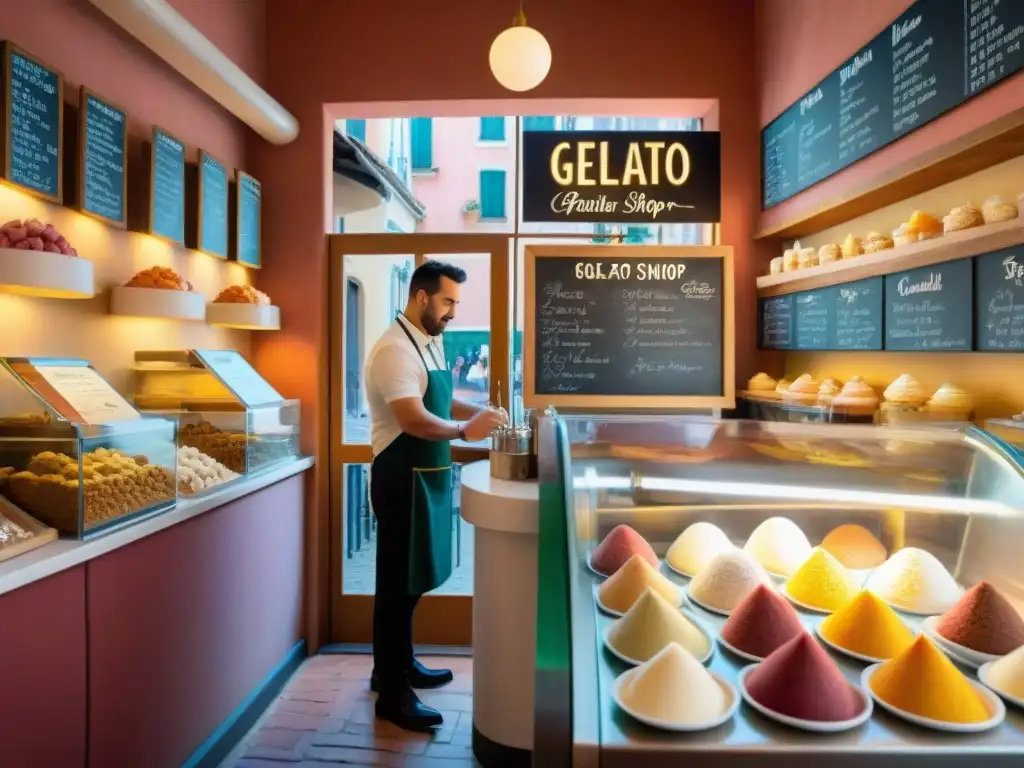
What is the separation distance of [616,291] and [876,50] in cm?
132

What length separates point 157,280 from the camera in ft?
9.07

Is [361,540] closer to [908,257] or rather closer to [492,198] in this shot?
[492,198]

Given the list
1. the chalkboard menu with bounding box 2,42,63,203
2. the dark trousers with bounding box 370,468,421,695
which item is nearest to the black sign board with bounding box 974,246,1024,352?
the dark trousers with bounding box 370,468,421,695

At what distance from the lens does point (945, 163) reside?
88.3 inches

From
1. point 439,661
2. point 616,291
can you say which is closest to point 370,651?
point 439,661

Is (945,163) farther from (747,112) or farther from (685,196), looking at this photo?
(747,112)

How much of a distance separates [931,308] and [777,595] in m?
1.45

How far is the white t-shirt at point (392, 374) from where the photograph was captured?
3.02m

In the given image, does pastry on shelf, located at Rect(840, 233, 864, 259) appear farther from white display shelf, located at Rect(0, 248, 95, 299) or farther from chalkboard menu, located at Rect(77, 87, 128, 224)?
chalkboard menu, located at Rect(77, 87, 128, 224)

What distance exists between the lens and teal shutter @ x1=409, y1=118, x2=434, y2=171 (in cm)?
622

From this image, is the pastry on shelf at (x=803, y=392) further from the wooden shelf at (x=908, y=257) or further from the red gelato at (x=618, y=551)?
the red gelato at (x=618, y=551)

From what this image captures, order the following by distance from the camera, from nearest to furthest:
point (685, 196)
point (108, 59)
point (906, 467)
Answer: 1. point (906, 467)
2. point (108, 59)
3. point (685, 196)

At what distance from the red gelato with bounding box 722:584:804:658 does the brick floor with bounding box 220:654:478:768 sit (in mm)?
1822

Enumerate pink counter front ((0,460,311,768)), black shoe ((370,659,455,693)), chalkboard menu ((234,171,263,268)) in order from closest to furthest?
pink counter front ((0,460,311,768)) < black shoe ((370,659,455,693)) < chalkboard menu ((234,171,263,268))
